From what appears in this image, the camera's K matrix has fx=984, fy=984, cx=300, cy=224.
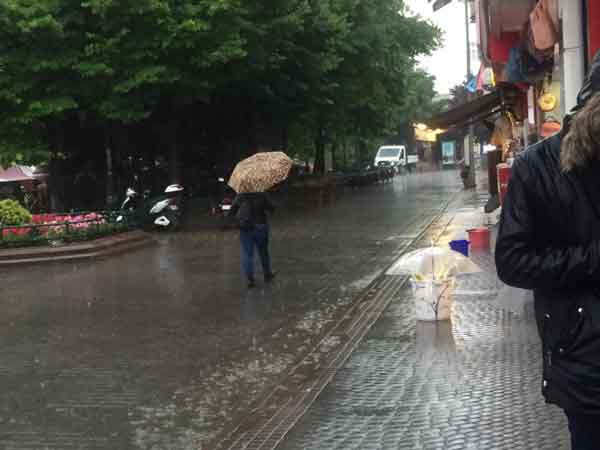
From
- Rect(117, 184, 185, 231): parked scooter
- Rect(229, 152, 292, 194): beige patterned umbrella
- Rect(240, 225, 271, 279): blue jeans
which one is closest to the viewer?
Rect(240, 225, 271, 279): blue jeans

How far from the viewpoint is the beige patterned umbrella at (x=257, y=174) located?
13.6m

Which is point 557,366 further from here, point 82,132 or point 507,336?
point 82,132

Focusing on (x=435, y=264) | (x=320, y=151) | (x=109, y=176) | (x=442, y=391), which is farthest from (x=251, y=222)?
(x=320, y=151)

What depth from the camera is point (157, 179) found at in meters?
34.9

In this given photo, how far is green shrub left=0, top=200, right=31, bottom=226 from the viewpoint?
1962cm

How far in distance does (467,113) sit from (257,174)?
12.6 metres

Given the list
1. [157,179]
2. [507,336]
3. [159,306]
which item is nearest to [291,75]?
[157,179]

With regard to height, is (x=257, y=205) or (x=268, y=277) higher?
(x=257, y=205)

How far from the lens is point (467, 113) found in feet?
82.6

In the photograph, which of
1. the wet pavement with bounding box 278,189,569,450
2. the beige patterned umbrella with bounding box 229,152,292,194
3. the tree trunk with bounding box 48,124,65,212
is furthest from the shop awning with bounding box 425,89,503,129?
the wet pavement with bounding box 278,189,569,450

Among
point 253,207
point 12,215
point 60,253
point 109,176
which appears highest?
point 109,176

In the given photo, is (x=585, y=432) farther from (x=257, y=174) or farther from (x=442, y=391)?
(x=257, y=174)

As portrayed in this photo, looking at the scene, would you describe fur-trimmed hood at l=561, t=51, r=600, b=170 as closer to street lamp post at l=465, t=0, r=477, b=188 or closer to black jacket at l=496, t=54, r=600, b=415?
black jacket at l=496, t=54, r=600, b=415

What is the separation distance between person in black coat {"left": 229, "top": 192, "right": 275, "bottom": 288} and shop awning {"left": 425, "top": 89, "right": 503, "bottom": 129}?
39.7 ft
